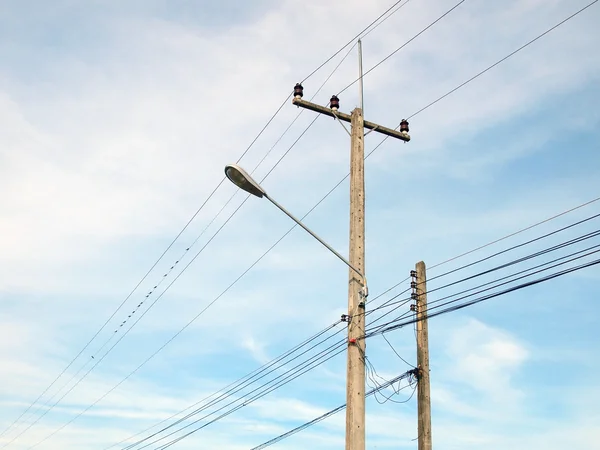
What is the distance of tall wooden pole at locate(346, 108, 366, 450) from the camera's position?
9828mm

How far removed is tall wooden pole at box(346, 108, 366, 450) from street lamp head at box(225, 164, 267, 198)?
1957mm

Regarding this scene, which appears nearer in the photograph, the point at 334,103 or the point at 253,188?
the point at 253,188

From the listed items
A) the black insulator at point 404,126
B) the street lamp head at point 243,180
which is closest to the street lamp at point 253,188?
the street lamp head at point 243,180

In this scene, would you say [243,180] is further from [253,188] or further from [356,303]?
[356,303]

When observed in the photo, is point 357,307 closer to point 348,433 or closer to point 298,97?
point 348,433

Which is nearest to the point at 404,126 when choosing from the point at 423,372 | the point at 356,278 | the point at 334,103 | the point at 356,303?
the point at 334,103

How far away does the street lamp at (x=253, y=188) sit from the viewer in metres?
10.3

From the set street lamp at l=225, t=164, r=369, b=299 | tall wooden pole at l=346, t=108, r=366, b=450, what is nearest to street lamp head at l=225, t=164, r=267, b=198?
street lamp at l=225, t=164, r=369, b=299

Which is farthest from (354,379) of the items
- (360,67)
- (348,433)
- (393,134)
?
(360,67)

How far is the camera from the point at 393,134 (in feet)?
45.3

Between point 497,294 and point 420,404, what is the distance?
456 cm

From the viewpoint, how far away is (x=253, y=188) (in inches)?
414

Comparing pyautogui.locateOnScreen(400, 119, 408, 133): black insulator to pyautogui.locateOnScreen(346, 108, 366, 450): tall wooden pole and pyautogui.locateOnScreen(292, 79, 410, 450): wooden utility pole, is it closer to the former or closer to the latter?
pyautogui.locateOnScreen(292, 79, 410, 450): wooden utility pole

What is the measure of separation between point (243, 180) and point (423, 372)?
6.95 m
